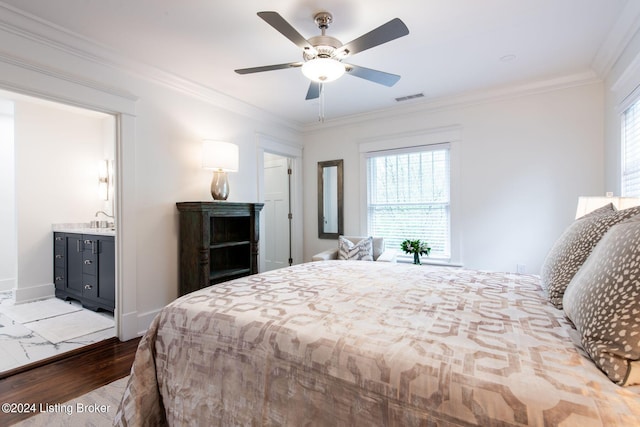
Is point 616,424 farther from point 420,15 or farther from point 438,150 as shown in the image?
point 438,150

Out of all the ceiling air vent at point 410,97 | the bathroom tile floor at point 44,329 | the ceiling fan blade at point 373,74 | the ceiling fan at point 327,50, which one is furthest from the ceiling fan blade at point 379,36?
the bathroom tile floor at point 44,329

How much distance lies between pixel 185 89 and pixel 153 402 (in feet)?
10.1

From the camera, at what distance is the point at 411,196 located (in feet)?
14.1

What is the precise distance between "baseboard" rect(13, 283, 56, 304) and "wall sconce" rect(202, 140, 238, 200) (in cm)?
293

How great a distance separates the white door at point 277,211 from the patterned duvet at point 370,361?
346 cm

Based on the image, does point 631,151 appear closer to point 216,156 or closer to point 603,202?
point 603,202

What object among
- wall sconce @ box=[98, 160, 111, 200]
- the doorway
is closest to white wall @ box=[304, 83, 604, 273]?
wall sconce @ box=[98, 160, 111, 200]

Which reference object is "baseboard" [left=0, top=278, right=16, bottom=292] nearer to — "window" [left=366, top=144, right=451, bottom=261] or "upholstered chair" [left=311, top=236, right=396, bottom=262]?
"upholstered chair" [left=311, top=236, right=396, bottom=262]

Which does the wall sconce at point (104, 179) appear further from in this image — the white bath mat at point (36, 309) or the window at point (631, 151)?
the window at point (631, 151)

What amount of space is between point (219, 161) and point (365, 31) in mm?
1973

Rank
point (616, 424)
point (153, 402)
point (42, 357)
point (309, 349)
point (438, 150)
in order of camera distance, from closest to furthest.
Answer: point (616, 424) < point (309, 349) < point (153, 402) < point (42, 357) < point (438, 150)

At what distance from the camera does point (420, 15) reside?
7.43 ft

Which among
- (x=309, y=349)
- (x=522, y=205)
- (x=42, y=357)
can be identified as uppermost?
(x=522, y=205)

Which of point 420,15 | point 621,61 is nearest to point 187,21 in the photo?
point 420,15
